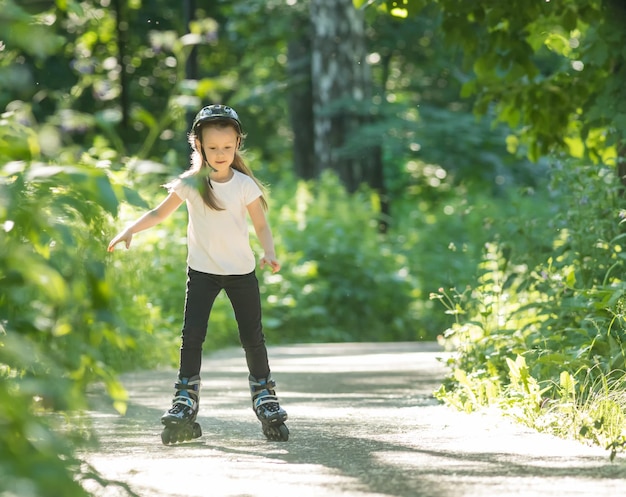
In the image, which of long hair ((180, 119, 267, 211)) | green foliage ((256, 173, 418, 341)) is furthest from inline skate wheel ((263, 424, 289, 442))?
green foliage ((256, 173, 418, 341))

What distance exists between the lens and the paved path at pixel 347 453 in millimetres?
4680

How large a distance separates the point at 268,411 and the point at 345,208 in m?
13.1

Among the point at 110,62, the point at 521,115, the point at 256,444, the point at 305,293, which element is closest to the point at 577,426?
the point at 256,444

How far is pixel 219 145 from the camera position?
6492 millimetres

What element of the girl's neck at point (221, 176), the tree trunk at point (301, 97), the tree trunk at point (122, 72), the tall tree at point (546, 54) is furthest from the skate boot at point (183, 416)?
the tree trunk at point (301, 97)

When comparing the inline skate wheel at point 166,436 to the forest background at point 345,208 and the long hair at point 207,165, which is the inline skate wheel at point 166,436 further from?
the long hair at point 207,165

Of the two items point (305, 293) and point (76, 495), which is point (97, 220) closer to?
point (76, 495)

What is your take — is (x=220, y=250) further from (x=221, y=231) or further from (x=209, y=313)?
(x=209, y=313)

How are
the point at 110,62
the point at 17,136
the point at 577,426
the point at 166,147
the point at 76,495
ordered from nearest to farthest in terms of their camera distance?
the point at 76,495 → the point at 17,136 → the point at 577,426 → the point at 110,62 → the point at 166,147

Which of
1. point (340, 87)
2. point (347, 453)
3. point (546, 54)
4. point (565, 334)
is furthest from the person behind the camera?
point (340, 87)

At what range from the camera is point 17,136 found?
4160 mm

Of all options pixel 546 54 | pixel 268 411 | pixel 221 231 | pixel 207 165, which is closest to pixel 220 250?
pixel 221 231

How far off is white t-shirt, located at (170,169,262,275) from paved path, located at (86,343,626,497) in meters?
0.84

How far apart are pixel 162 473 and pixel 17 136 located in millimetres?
1628
